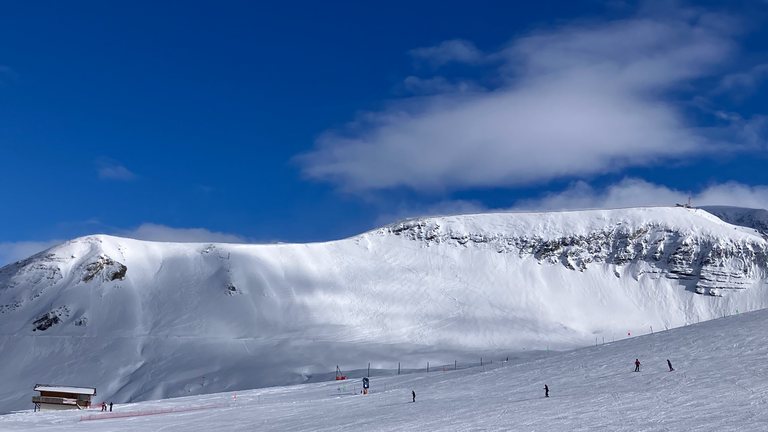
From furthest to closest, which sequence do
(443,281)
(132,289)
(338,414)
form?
1. (443,281)
2. (132,289)
3. (338,414)

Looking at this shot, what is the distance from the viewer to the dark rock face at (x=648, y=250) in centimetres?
11150

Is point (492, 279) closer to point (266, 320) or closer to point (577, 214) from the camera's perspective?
point (577, 214)

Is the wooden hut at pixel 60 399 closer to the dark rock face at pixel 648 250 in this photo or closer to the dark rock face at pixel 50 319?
the dark rock face at pixel 50 319

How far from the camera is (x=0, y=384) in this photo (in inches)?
3031

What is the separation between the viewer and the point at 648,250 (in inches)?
4673

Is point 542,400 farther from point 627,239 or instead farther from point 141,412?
point 627,239

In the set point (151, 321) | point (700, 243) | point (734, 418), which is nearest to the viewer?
point (734, 418)

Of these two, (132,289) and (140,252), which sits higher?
(140,252)

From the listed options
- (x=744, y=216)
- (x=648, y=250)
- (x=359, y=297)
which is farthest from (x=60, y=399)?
(x=744, y=216)

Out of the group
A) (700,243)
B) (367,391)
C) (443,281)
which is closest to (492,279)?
(443,281)

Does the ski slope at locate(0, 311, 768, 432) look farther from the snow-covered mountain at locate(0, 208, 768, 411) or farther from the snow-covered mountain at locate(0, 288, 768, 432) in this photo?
the snow-covered mountain at locate(0, 208, 768, 411)

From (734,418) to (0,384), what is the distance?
7852cm

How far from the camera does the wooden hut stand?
54062mm

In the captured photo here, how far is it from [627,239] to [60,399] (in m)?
97.8
